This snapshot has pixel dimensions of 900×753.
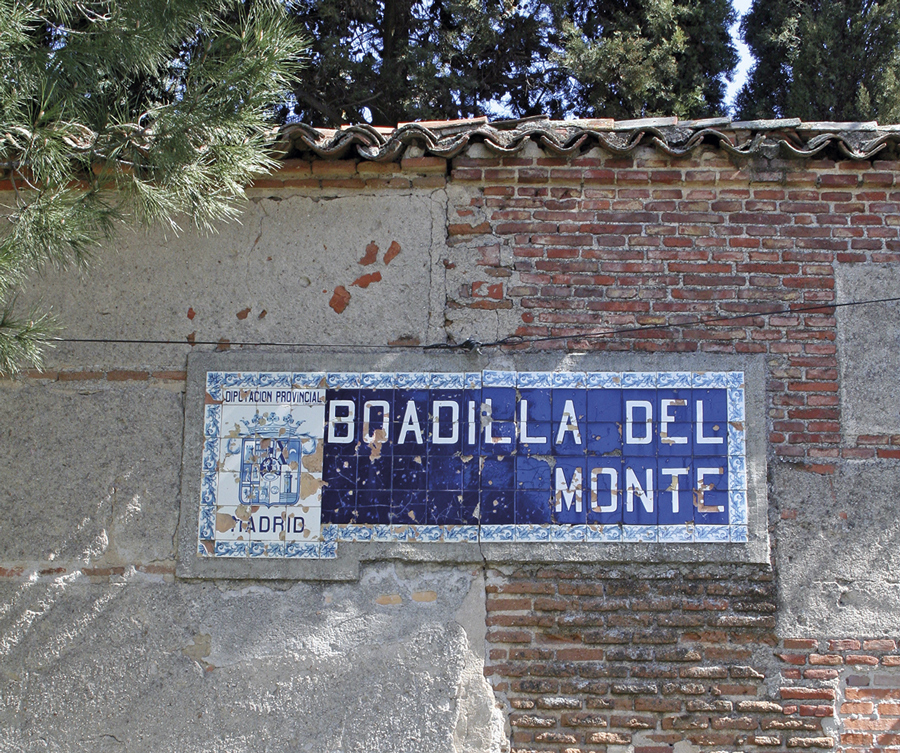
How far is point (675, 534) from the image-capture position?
4516 mm

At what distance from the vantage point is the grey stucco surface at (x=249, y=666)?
14.4 feet

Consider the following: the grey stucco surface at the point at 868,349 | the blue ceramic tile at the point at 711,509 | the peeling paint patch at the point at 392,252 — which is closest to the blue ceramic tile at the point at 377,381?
the peeling paint patch at the point at 392,252

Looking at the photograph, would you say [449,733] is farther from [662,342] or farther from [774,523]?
[662,342]

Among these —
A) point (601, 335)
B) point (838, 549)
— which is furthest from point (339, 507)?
point (838, 549)

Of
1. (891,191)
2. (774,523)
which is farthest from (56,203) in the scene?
(891,191)

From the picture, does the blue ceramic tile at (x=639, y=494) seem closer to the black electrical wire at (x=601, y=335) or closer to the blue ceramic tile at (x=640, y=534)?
the blue ceramic tile at (x=640, y=534)

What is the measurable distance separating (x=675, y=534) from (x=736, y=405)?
0.74m

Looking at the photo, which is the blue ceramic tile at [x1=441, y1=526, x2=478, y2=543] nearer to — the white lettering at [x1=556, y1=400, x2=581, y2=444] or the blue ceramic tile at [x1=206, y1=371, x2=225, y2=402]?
the white lettering at [x1=556, y1=400, x2=581, y2=444]

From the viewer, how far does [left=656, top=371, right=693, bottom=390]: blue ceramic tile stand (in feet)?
15.4

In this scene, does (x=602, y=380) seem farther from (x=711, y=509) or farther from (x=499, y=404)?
(x=711, y=509)

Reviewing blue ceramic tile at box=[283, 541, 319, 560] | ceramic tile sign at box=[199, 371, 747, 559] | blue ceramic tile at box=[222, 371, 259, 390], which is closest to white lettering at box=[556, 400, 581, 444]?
ceramic tile sign at box=[199, 371, 747, 559]

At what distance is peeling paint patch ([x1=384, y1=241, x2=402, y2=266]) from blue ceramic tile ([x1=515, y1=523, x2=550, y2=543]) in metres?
1.57

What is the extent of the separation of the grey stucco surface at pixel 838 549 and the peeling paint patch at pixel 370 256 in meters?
2.35

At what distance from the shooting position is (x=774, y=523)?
4.57m
